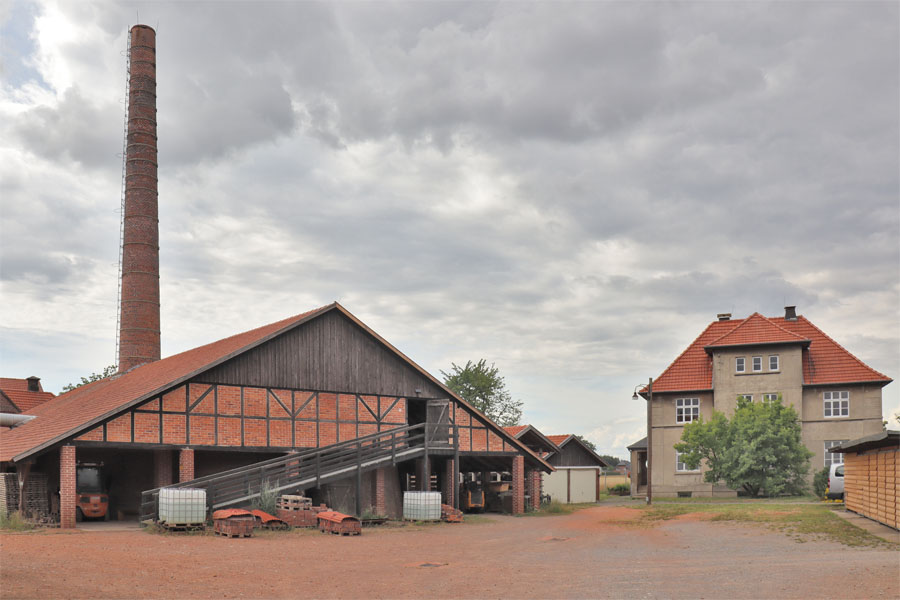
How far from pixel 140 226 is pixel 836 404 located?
121 ft

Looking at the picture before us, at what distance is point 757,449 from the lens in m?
40.2

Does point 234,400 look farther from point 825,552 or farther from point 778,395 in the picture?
point 778,395

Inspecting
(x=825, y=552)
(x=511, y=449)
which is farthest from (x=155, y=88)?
(x=825, y=552)

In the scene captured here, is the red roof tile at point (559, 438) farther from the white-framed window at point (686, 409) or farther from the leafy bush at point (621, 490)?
the leafy bush at point (621, 490)

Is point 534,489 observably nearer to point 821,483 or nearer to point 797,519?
point 797,519

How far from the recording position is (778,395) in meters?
42.3

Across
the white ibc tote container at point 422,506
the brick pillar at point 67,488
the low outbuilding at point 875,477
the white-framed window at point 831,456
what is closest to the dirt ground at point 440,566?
the brick pillar at point 67,488

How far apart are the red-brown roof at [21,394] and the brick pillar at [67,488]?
103 feet

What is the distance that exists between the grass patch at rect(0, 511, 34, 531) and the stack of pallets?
21.8 feet

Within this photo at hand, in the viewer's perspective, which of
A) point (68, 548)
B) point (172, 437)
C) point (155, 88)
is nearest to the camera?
point (68, 548)

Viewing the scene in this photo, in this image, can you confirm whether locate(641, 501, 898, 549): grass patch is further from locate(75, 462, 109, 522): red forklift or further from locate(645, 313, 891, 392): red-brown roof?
locate(75, 462, 109, 522): red forklift

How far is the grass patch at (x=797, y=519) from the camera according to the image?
20.7 metres

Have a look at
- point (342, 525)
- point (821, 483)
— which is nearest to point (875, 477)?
point (342, 525)

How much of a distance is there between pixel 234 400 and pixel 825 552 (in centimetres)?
1807
